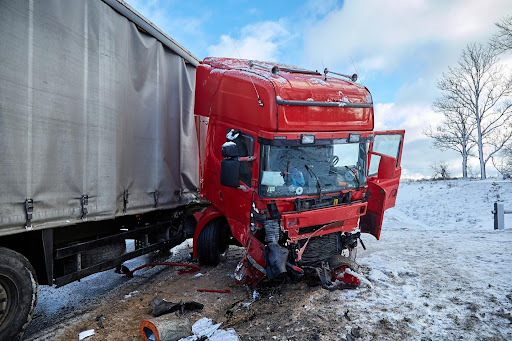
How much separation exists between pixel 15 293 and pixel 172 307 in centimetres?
178

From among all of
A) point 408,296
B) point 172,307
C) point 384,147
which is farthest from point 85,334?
point 384,147

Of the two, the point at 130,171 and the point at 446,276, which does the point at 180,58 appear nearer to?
the point at 130,171

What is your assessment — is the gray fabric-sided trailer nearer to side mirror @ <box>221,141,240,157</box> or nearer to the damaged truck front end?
side mirror @ <box>221,141,240,157</box>

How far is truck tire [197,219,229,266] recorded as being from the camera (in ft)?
22.5

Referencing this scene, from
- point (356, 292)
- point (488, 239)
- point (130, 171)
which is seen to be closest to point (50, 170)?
point (130, 171)

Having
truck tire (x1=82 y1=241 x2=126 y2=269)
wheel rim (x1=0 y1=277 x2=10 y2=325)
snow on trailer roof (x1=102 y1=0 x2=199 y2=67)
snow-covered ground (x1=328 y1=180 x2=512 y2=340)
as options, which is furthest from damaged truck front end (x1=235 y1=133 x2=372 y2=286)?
wheel rim (x1=0 y1=277 x2=10 y2=325)

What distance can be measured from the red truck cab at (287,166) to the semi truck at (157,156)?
23 millimetres

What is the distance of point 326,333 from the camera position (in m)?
4.08

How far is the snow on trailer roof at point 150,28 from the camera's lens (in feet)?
17.6

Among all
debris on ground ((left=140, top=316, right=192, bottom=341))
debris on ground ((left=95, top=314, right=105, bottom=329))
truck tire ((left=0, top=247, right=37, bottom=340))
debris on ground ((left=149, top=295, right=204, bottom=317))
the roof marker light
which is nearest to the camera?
truck tire ((left=0, top=247, right=37, bottom=340))

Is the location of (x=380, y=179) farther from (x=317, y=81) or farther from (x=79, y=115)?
(x=79, y=115)

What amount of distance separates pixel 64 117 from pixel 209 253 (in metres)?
3.60

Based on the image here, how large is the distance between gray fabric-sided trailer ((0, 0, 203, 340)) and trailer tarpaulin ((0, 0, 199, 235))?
1cm

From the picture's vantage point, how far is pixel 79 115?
454cm
